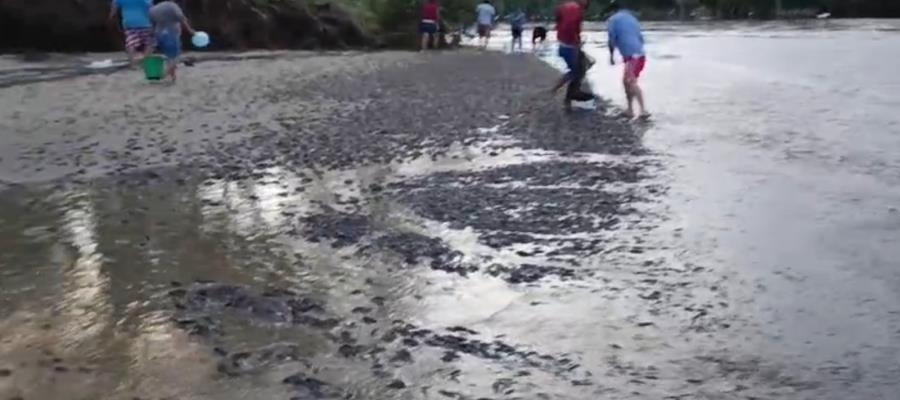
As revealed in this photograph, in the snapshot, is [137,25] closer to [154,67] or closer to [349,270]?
[154,67]

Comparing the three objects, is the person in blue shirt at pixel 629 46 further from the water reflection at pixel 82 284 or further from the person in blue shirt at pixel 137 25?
the person in blue shirt at pixel 137 25

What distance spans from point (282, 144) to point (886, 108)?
8.63 m

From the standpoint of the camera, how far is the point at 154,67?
1795 cm

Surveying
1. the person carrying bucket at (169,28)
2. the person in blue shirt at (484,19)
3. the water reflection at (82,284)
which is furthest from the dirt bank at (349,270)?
the person in blue shirt at (484,19)

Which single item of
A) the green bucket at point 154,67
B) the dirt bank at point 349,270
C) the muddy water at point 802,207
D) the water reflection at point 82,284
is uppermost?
the green bucket at point 154,67

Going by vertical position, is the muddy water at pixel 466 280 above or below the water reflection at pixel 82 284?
below

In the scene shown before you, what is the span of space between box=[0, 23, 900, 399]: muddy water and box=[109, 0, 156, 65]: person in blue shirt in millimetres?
9701

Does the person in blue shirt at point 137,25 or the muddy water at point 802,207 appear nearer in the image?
the muddy water at point 802,207

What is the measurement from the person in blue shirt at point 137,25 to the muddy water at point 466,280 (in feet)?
31.8

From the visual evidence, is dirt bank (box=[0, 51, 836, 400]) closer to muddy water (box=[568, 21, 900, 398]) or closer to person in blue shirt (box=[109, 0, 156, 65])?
muddy water (box=[568, 21, 900, 398])

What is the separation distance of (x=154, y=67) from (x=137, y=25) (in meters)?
1.71

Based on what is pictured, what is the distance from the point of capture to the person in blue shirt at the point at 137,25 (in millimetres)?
19016

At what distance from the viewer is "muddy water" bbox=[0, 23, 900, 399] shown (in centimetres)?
486

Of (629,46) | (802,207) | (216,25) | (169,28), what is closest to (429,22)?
(216,25)
